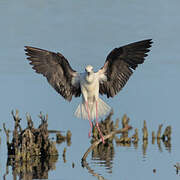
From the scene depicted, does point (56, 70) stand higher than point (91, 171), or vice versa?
point (56, 70)

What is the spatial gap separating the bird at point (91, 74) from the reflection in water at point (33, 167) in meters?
2.08

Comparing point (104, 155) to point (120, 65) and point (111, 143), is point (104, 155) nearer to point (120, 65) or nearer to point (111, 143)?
point (111, 143)

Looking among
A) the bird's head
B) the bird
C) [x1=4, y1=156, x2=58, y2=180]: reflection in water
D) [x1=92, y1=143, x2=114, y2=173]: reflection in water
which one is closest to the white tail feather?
the bird

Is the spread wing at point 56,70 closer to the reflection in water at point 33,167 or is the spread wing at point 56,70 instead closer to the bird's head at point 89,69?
the bird's head at point 89,69

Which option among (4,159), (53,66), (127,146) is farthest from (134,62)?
(127,146)

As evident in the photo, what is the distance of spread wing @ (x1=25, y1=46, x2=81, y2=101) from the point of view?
66.5ft

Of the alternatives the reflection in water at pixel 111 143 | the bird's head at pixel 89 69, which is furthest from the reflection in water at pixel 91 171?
the bird's head at pixel 89 69

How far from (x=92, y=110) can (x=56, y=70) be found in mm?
1589

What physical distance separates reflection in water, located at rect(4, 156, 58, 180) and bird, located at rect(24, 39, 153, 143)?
6.81ft

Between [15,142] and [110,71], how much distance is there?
4.23 meters

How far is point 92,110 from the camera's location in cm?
2103

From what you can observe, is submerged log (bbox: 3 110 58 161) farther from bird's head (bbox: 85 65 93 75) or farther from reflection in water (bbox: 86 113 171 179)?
bird's head (bbox: 85 65 93 75)

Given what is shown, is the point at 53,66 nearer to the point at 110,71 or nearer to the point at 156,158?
the point at 110,71

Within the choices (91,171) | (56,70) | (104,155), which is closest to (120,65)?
(56,70)
